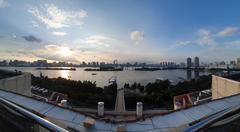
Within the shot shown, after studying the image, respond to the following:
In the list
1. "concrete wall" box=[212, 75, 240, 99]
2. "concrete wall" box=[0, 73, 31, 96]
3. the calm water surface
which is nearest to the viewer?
"concrete wall" box=[0, 73, 31, 96]

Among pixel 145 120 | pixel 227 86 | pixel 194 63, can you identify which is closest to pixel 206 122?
pixel 145 120

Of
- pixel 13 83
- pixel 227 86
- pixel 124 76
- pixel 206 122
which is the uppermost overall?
pixel 206 122

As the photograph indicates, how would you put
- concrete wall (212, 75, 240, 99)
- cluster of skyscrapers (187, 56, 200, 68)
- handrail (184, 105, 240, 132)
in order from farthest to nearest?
cluster of skyscrapers (187, 56, 200, 68) → concrete wall (212, 75, 240, 99) → handrail (184, 105, 240, 132)

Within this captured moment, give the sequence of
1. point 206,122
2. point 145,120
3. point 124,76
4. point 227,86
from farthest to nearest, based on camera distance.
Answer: point 124,76 < point 227,86 < point 145,120 < point 206,122

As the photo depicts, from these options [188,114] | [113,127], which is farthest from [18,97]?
[188,114]

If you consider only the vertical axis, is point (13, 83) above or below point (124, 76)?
above

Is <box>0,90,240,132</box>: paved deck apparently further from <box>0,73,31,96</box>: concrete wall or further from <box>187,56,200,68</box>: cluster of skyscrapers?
<box>187,56,200,68</box>: cluster of skyscrapers

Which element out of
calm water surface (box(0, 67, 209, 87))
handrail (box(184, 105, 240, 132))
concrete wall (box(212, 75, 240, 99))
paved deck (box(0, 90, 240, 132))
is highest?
handrail (box(184, 105, 240, 132))

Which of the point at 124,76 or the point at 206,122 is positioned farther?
the point at 124,76

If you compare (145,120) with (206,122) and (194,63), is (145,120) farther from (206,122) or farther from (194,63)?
(194,63)

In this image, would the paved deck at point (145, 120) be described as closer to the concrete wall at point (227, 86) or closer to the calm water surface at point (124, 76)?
the concrete wall at point (227, 86)

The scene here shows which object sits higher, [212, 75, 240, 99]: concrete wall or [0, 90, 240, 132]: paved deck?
[0, 90, 240, 132]: paved deck

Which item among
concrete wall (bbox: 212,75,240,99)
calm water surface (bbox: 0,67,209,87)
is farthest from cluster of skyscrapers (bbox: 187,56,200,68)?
concrete wall (bbox: 212,75,240,99)

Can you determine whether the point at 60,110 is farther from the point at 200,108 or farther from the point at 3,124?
the point at 200,108
